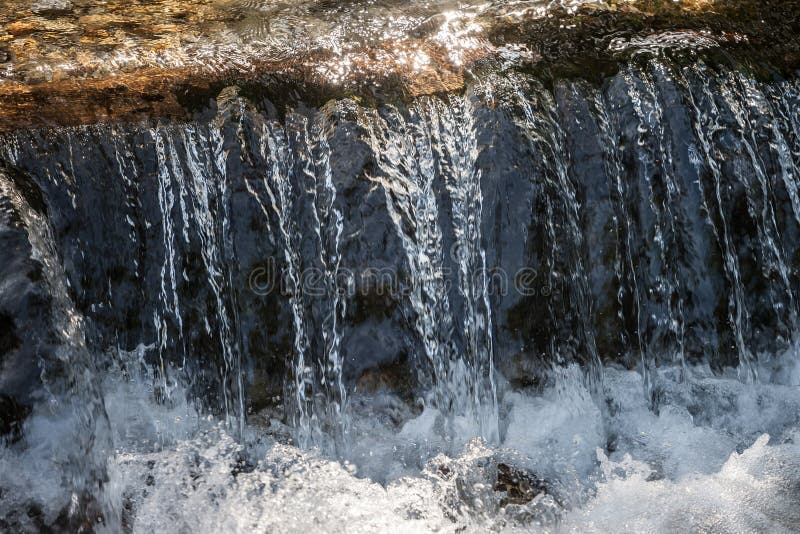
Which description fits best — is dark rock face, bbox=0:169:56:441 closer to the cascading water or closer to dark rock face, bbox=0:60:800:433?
the cascading water

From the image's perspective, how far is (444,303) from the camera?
348 centimetres

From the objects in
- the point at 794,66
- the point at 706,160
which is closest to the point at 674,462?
the point at 706,160

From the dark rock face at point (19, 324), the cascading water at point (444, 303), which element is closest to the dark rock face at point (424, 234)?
the cascading water at point (444, 303)

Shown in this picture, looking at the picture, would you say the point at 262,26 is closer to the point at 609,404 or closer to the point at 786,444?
the point at 609,404

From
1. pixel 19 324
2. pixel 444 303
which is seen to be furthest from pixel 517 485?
pixel 19 324

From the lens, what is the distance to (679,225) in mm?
3691

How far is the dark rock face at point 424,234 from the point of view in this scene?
336 centimetres

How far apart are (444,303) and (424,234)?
1.00 ft

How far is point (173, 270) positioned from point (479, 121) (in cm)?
144

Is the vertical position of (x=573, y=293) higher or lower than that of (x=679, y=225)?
lower

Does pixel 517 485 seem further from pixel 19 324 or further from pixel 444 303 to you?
pixel 19 324

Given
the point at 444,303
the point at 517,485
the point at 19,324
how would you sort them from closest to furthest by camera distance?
the point at 19,324
the point at 517,485
the point at 444,303

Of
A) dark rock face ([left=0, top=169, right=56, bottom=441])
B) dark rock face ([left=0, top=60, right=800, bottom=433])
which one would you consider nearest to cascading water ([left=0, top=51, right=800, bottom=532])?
dark rock face ([left=0, top=60, right=800, bottom=433])

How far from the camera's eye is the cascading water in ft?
10.4
